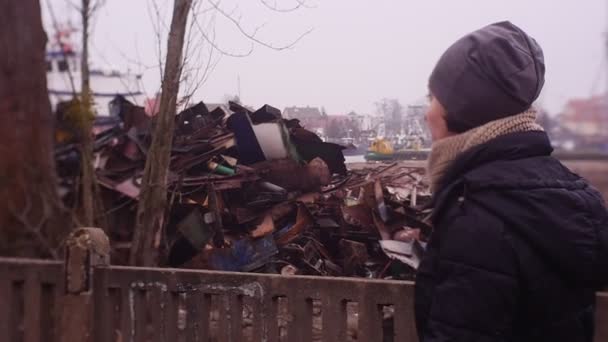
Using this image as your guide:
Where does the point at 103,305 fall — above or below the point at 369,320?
below

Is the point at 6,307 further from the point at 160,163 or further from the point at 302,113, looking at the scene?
the point at 302,113

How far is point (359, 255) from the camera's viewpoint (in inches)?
160

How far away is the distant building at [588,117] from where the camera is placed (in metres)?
1.84

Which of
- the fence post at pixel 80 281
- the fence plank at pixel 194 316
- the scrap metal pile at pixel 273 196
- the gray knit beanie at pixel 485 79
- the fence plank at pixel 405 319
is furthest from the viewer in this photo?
the scrap metal pile at pixel 273 196

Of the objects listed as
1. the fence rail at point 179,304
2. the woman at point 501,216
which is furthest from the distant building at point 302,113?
the woman at point 501,216

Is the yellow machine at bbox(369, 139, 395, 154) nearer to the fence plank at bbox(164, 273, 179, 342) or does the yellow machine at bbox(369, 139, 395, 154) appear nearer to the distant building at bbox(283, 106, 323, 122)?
the distant building at bbox(283, 106, 323, 122)

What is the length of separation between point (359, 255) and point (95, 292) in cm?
151

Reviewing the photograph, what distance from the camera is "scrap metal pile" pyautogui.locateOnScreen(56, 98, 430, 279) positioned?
3990 mm

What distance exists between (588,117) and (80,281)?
2686 mm

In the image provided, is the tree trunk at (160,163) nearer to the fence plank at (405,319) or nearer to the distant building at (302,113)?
the distant building at (302,113)

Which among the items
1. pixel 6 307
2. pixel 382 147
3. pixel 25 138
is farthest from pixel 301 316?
pixel 25 138

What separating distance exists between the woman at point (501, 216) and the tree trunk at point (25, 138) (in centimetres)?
270

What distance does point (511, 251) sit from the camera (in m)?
1.63

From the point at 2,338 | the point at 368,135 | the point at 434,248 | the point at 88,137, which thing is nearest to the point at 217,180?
the point at 88,137
